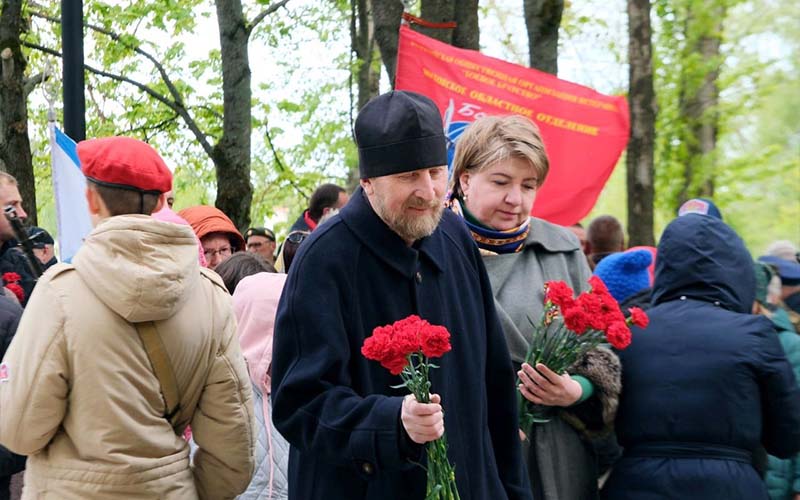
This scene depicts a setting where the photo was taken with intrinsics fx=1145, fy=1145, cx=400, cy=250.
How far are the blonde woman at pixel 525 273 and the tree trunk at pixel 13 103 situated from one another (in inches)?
362

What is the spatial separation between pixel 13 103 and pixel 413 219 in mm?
10515

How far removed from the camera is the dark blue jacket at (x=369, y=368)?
308 centimetres

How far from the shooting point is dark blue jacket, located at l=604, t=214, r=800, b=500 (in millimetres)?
4199

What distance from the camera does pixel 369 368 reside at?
325cm

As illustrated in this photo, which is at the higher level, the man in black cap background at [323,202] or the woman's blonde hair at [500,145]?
the woman's blonde hair at [500,145]

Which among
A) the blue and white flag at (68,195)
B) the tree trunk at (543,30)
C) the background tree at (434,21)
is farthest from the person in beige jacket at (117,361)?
the tree trunk at (543,30)

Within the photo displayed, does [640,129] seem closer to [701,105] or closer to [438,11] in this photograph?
[438,11]

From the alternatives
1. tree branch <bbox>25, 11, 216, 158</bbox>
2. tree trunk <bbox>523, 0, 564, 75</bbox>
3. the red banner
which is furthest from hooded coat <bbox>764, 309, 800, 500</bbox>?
tree branch <bbox>25, 11, 216, 158</bbox>

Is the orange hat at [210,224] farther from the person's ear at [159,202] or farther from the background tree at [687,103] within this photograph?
the background tree at [687,103]

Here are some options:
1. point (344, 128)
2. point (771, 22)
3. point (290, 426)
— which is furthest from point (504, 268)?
point (771, 22)

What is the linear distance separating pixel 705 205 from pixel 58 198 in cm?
391

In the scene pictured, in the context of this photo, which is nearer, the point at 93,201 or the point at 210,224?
the point at 93,201

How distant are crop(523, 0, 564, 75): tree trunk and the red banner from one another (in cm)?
167

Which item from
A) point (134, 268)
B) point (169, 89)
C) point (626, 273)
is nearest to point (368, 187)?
point (134, 268)
